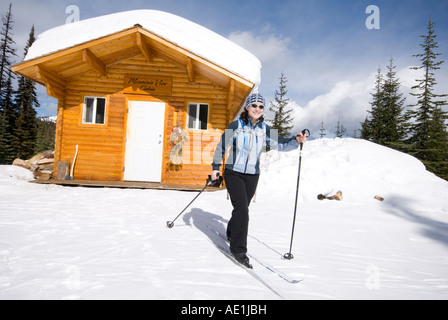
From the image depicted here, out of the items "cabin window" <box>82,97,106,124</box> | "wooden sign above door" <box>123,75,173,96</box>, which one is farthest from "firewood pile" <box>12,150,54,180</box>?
"wooden sign above door" <box>123,75,173,96</box>

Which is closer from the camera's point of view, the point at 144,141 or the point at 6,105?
the point at 144,141

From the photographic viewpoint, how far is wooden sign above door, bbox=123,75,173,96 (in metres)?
8.62

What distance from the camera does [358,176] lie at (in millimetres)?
7816

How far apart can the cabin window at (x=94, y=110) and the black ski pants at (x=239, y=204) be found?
7783mm

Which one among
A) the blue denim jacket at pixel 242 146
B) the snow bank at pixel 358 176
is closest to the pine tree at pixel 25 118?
the snow bank at pixel 358 176

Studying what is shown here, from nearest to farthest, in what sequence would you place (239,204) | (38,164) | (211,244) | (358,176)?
(239,204)
(211,244)
(358,176)
(38,164)

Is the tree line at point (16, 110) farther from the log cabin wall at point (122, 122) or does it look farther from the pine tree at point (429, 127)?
the pine tree at point (429, 127)

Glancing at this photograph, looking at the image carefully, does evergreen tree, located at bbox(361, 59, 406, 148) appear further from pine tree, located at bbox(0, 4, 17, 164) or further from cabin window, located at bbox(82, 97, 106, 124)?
pine tree, located at bbox(0, 4, 17, 164)

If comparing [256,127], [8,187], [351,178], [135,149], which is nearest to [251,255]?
[256,127]

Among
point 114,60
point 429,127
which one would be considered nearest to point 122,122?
point 114,60

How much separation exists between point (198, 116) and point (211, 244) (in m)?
6.29

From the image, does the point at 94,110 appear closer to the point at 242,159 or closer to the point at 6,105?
the point at 242,159

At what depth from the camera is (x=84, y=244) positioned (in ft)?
9.67

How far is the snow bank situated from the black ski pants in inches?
194
